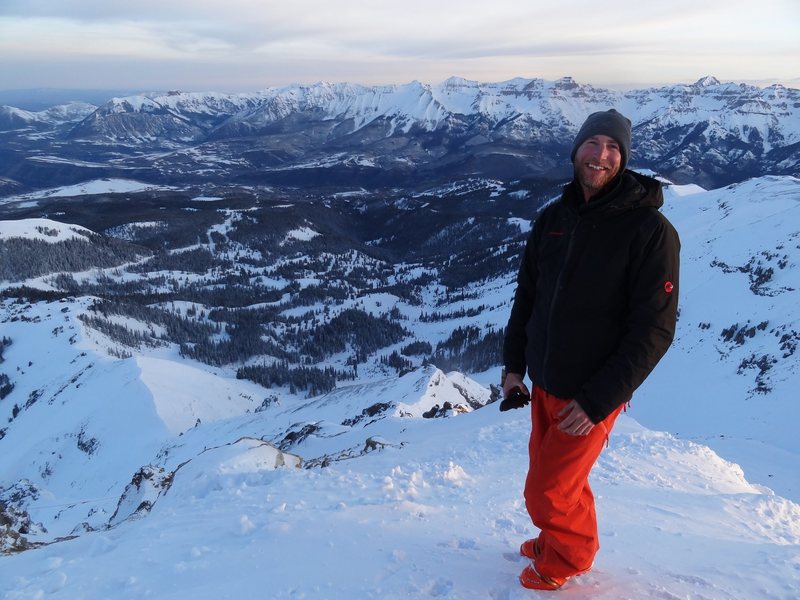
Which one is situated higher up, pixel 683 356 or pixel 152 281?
pixel 683 356

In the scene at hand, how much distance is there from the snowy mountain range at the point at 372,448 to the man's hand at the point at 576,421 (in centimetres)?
184

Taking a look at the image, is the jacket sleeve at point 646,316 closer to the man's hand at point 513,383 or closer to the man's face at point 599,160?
the man's face at point 599,160

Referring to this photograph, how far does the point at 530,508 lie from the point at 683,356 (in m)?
48.7

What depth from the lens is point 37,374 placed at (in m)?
78.2

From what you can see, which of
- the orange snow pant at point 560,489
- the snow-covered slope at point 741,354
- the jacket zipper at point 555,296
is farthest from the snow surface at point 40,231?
the jacket zipper at point 555,296

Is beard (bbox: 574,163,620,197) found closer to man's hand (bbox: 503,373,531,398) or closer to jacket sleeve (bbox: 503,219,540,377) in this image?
jacket sleeve (bbox: 503,219,540,377)

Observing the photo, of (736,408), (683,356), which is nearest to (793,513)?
(736,408)

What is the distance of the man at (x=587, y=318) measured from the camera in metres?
3.76

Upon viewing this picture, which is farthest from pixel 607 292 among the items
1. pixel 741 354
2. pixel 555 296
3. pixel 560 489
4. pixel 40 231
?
pixel 40 231

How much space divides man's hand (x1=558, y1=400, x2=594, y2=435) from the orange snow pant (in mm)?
282

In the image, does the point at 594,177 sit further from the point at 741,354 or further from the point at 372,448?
the point at 741,354

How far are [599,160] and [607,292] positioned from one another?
103 cm

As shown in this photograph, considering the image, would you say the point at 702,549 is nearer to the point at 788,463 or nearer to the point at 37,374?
the point at 788,463

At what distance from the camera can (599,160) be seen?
12.7 ft
